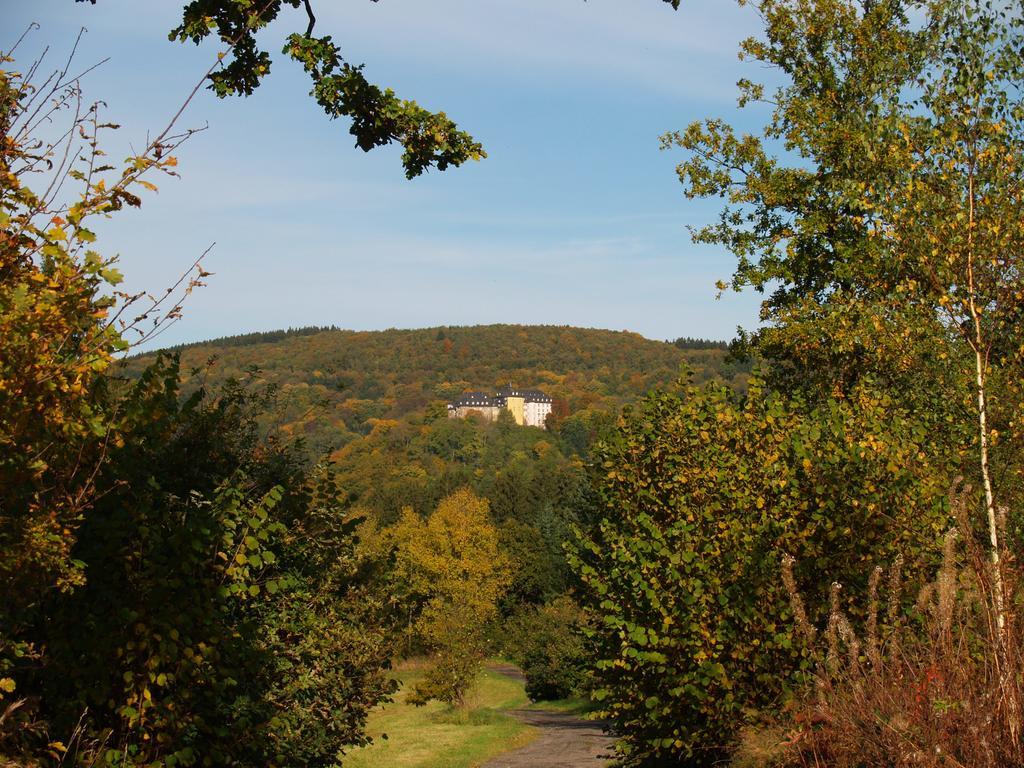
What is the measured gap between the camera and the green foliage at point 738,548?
10.1 metres

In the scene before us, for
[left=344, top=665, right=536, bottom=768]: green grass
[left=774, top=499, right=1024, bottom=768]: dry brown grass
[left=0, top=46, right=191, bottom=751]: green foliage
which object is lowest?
[left=344, top=665, right=536, bottom=768]: green grass

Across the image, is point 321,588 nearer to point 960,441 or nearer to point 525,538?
point 960,441

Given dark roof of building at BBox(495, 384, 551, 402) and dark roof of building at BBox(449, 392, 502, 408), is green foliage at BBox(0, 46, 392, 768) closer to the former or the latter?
dark roof of building at BBox(449, 392, 502, 408)

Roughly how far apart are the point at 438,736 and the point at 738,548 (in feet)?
93.6

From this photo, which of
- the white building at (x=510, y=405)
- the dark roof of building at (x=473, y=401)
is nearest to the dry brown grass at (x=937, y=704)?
the white building at (x=510, y=405)

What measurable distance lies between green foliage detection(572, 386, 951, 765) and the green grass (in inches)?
627

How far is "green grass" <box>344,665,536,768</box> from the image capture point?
3042cm

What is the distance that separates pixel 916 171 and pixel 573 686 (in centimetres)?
4146

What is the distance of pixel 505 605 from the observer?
76.2 m

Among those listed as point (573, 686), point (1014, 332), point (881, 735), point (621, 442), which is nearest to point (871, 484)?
point (1014, 332)

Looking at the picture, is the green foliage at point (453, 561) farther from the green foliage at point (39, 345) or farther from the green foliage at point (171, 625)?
the green foliage at point (39, 345)

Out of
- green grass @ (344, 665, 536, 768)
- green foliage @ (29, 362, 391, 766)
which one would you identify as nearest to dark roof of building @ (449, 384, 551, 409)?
green grass @ (344, 665, 536, 768)

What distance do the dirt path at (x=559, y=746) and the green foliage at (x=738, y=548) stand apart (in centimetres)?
1221

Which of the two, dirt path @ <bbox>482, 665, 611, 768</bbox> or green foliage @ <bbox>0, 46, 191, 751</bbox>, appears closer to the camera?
Answer: green foliage @ <bbox>0, 46, 191, 751</bbox>
